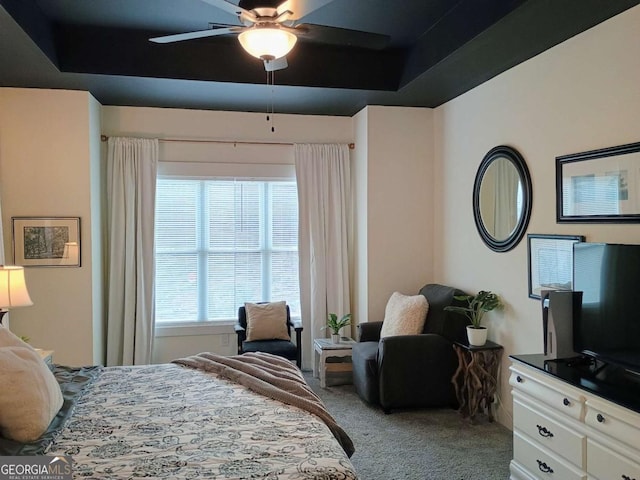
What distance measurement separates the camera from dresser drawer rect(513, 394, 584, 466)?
101 inches

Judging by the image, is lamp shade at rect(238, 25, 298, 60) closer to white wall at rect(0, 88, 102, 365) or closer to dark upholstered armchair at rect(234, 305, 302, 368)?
white wall at rect(0, 88, 102, 365)

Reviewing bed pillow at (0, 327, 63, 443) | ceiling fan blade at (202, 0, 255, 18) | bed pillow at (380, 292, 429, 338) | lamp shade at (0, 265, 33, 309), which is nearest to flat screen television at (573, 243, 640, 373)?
bed pillow at (380, 292, 429, 338)

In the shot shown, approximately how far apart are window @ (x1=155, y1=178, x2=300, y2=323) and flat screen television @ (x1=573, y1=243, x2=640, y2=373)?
326 centimetres

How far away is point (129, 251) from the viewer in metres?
5.05

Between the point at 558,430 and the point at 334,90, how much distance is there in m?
3.20

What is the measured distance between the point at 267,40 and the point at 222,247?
10.4 feet

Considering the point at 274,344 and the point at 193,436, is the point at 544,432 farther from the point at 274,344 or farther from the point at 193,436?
the point at 274,344

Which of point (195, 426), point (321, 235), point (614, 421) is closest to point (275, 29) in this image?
point (195, 426)

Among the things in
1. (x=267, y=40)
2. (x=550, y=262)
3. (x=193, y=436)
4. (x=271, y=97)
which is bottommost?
(x=193, y=436)

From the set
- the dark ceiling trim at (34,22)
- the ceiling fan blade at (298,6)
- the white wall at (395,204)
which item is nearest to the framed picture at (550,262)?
the white wall at (395,204)

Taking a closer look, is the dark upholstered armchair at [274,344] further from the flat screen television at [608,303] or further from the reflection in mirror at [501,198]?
the flat screen television at [608,303]

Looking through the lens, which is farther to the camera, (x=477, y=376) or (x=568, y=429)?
(x=477, y=376)

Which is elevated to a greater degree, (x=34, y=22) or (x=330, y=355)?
(x=34, y=22)

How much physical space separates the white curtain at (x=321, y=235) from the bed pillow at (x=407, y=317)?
3.03 ft
